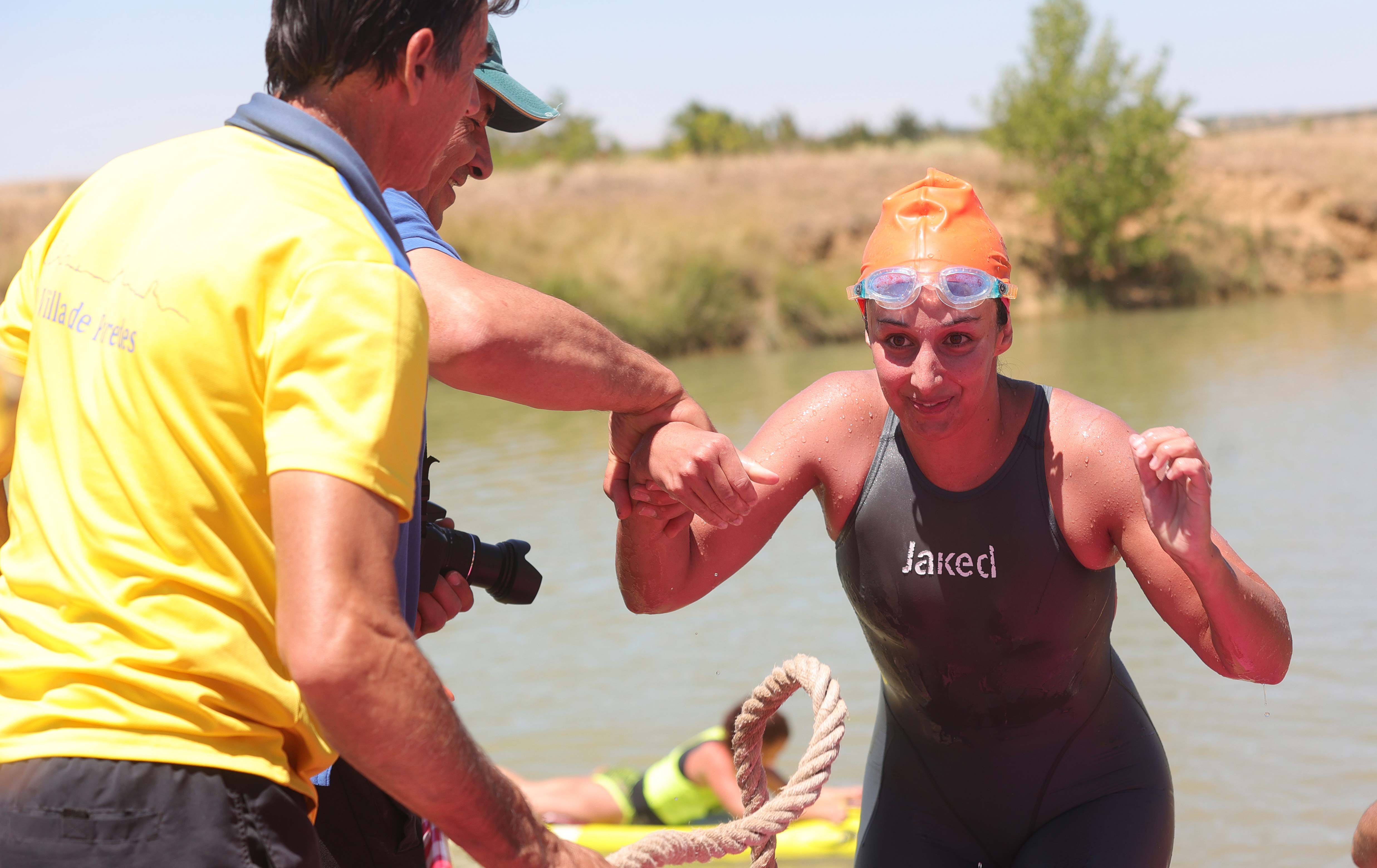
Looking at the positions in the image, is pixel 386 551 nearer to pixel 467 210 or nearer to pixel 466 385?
pixel 466 385

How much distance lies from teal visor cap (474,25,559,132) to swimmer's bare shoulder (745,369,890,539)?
0.88 m

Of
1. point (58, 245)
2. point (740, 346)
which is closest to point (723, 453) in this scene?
point (58, 245)

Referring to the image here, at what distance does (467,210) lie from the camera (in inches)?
1107

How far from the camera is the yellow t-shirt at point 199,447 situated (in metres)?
1.32

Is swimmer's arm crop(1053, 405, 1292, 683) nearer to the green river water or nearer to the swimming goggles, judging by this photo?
the swimming goggles

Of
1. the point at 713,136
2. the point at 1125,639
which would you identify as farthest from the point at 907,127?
the point at 1125,639

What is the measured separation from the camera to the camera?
226 centimetres

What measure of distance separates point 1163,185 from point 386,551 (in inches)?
1370

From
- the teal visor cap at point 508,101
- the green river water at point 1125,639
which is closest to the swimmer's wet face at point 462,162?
the teal visor cap at point 508,101

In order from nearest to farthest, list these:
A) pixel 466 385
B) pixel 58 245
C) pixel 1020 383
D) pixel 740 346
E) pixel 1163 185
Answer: pixel 58 245
pixel 466 385
pixel 1020 383
pixel 740 346
pixel 1163 185

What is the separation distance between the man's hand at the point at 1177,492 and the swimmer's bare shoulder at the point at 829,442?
0.70 m

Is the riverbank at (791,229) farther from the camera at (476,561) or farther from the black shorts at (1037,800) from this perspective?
the camera at (476,561)

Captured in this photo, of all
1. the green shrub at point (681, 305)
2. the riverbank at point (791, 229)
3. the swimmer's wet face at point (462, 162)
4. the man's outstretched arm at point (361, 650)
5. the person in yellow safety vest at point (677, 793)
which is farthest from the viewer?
the riverbank at point (791, 229)

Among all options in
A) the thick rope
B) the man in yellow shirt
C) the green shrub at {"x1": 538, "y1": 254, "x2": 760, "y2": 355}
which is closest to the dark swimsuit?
the thick rope
